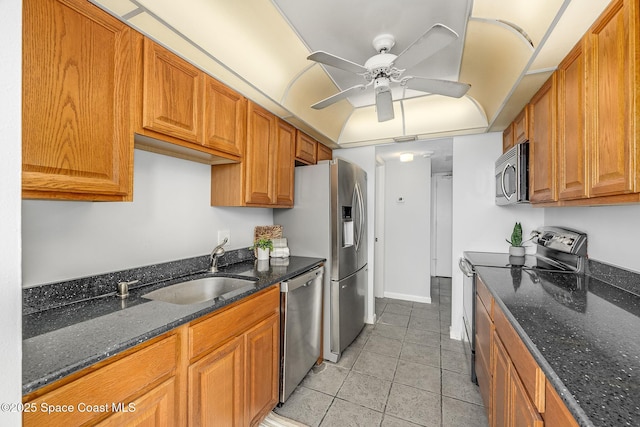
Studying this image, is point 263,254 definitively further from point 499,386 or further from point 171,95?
point 499,386

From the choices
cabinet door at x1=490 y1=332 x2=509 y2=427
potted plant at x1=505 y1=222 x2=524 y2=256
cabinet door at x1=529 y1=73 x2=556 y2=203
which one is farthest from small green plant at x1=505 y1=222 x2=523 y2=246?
cabinet door at x1=490 y1=332 x2=509 y2=427

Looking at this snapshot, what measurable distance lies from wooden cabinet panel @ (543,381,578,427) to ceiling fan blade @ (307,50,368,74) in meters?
1.54

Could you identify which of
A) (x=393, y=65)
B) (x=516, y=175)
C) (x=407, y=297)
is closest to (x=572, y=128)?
(x=516, y=175)

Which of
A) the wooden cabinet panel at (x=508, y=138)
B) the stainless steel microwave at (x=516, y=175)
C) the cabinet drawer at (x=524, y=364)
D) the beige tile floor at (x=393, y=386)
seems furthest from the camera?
the wooden cabinet panel at (x=508, y=138)

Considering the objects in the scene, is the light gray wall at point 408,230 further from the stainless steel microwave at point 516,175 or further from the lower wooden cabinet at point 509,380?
the lower wooden cabinet at point 509,380

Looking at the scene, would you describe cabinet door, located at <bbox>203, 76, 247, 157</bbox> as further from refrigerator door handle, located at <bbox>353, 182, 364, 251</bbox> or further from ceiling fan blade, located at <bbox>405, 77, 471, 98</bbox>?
refrigerator door handle, located at <bbox>353, 182, 364, 251</bbox>

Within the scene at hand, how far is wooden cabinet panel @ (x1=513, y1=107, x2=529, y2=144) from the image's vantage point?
200cm

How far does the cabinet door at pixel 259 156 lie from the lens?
79.0 inches

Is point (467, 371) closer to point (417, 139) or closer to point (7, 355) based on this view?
point (417, 139)

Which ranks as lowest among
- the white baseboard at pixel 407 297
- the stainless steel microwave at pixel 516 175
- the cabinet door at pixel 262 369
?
the white baseboard at pixel 407 297

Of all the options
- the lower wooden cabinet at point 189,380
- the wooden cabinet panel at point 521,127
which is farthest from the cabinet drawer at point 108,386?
the wooden cabinet panel at point 521,127

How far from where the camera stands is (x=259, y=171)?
2.11 m

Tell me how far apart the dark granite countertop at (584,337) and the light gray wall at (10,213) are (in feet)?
4.01

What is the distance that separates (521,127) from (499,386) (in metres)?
1.88
